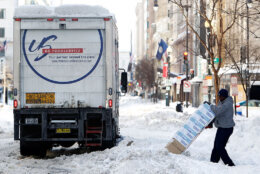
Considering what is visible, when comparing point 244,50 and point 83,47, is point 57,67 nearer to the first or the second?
point 83,47

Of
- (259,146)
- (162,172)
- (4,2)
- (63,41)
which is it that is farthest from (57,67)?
(4,2)

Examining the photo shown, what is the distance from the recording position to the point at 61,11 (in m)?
11.4

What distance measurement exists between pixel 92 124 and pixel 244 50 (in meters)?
30.2

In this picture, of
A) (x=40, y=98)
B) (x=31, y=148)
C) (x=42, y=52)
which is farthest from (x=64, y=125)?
(x=42, y=52)

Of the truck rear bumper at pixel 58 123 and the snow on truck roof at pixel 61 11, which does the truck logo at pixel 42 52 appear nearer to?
the snow on truck roof at pixel 61 11

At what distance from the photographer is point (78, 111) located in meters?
11.3

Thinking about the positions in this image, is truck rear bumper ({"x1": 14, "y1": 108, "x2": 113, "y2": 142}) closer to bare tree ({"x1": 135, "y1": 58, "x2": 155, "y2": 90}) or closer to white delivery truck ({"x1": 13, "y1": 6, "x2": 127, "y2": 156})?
white delivery truck ({"x1": 13, "y1": 6, "x2": 127, "y2": 156})

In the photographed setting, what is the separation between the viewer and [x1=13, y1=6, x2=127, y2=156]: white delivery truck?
11.3 metres

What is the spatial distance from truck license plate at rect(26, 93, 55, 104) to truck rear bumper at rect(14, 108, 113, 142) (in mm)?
204

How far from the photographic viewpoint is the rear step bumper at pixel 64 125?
11203 mm

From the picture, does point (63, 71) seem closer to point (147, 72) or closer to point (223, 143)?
point (223, 143)

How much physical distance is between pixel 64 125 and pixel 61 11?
2642mm

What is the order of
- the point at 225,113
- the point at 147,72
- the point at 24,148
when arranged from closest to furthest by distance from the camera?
the point at 225,113, the point at 24,148, the point at 147,72

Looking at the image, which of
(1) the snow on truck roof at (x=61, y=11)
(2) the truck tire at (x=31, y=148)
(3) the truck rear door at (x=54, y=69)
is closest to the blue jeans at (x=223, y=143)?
(3) the truck rear door at (x=54, y=69)
